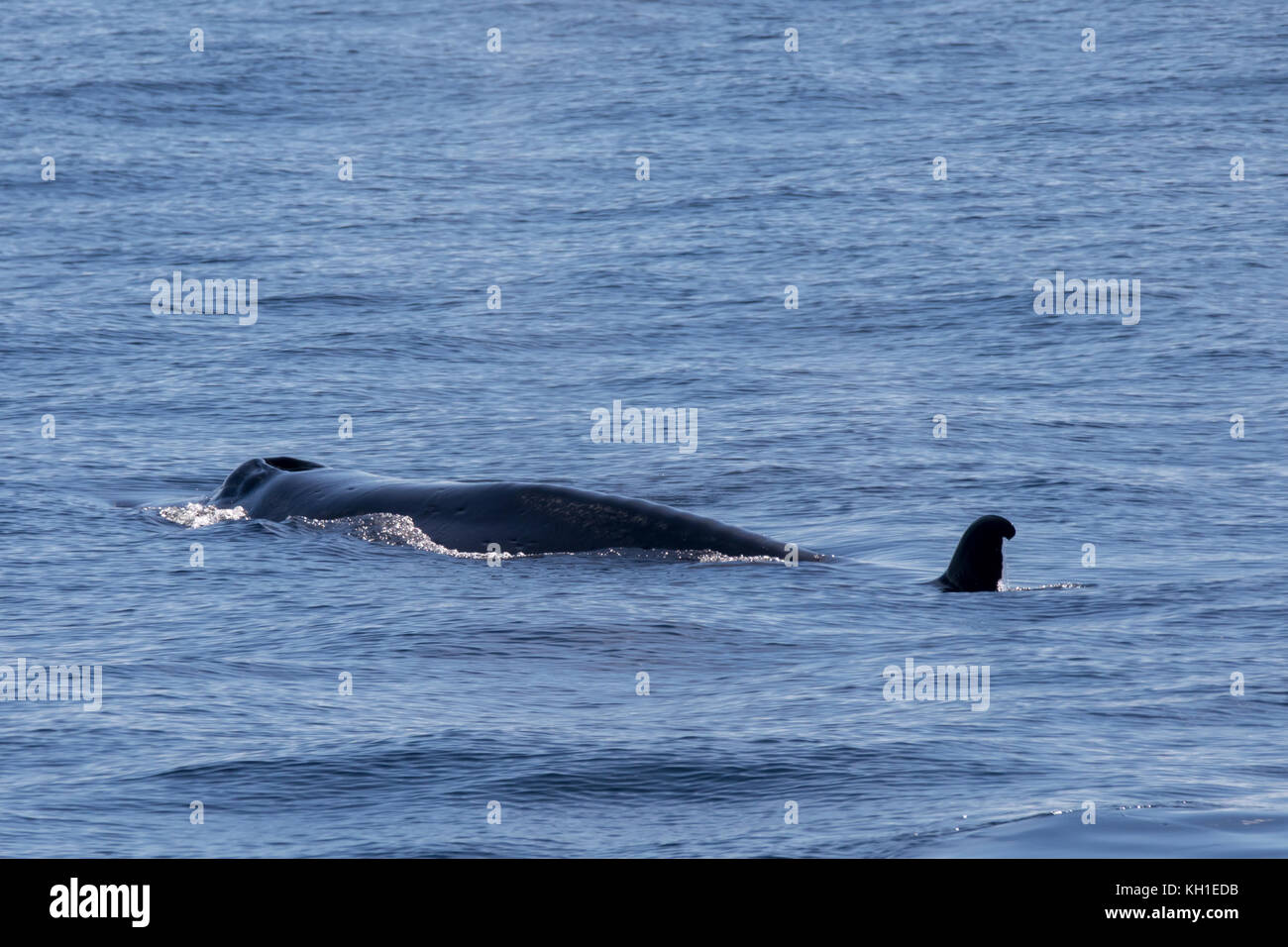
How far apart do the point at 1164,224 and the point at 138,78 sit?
23276 millimetres

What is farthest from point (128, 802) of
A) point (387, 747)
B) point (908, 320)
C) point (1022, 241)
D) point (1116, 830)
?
point (1022, 241)

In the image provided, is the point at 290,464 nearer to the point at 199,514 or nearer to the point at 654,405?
the point at 199,514

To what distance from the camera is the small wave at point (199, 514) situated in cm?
1748

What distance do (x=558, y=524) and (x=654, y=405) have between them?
8333 mm

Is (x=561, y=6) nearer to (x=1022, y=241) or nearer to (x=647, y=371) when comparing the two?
(x=1022, y=241)

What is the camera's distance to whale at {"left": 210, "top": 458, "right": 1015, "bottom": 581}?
1524 cm

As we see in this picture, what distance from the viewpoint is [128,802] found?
31.9 feet

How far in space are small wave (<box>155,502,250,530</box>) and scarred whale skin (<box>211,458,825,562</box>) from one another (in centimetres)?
61

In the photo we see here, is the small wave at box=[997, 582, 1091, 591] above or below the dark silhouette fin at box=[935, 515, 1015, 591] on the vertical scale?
below

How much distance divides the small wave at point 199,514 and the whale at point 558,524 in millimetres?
957

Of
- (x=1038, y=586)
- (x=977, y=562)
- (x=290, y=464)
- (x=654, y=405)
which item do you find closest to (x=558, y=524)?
(x=977, y=562)

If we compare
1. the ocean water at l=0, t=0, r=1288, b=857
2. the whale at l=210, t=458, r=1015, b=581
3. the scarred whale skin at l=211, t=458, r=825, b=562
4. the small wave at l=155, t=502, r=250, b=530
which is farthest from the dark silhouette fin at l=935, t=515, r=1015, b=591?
the small wave at l=155, t=502, r=250, b=530

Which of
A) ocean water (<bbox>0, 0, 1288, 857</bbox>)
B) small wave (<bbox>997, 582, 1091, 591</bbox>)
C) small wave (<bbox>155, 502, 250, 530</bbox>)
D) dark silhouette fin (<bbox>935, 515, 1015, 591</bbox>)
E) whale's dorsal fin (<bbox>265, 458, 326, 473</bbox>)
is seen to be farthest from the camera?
whale's dorsal fin (<bbox>265, 458, 326, 473</bbox>)

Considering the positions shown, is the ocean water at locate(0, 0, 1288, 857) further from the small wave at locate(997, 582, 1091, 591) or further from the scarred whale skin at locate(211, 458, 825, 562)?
the scarred whale skin at locate(211, 458, 825, 562)
